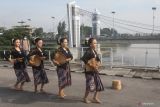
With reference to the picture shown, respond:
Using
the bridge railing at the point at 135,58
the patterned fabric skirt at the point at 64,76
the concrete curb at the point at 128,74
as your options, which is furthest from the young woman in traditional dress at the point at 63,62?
the bridge railing at the point at 135,58

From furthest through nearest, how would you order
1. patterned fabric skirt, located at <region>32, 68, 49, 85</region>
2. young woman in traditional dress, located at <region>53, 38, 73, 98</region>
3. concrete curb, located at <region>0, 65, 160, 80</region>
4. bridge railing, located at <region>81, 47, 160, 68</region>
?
bridge railing, located at <region>81, 47, 160, 68</region> → concrete curb, located at <region>0, 65, 160, 80</region> → patterned fabric skirt, located at <region>32, 68, 49, 85</region> → young woman in traditional dress, located at <region>53, 38, 73, 98</region>

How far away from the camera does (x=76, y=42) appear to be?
2050 cm

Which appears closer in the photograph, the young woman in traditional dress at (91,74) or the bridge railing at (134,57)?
the young woman in traditional dress at (91,74)

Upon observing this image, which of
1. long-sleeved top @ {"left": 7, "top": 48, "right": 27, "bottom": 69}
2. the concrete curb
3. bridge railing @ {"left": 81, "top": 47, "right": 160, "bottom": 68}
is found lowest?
the concrete curb

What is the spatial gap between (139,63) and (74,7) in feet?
18.7

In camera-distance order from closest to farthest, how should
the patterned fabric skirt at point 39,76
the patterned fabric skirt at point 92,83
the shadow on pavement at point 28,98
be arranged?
the patterned fabric skirt at point 92,83
the shadow on pavement at point 28,98
the patterned fabric skirt at point 39,76

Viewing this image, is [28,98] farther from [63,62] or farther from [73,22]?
[73,22]

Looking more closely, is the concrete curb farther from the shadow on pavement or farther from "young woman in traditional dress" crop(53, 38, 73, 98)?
"young woman in traditional dress" crop(53, 38, 73, 98)

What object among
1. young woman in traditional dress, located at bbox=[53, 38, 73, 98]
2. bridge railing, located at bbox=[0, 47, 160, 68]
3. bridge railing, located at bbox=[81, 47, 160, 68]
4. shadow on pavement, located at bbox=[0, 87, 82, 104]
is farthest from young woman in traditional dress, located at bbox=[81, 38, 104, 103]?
bridge railing, located at bbox=[81, 47, 160, 68]

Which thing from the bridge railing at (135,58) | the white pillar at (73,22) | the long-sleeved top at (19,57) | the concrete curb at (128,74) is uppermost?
the white pillar at (73,22)

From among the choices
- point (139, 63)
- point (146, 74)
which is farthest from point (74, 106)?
point (139, 63)

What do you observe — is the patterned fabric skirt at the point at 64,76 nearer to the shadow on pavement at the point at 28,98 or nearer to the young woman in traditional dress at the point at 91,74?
the shadow on pavement at the point at 28,98

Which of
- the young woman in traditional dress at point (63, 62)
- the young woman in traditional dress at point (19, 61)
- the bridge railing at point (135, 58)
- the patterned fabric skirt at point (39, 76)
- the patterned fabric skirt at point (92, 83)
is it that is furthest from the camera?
the bridge railing at point (135, 58)

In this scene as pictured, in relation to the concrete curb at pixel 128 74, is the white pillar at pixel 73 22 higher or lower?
higher
